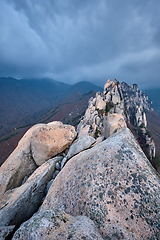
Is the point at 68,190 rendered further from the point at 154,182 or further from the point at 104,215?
the point at 154,182

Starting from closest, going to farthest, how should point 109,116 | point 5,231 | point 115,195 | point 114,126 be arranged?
point 5,231 → point 115,195 → point 114,126 → point 109,116

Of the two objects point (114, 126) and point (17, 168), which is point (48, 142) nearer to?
point (17, 168)

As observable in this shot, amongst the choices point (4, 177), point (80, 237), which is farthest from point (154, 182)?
point (4, 177)

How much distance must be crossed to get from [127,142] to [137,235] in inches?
151

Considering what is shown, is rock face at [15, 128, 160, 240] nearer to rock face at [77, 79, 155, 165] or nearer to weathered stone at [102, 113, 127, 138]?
weathered stone at [102, 113, 127, 138]

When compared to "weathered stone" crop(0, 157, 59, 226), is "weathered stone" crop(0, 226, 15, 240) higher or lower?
higher

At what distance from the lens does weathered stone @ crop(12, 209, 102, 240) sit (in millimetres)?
3135

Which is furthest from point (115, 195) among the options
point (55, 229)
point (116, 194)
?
point (55, 229)

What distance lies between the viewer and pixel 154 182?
457cm

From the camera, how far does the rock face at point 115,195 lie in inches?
148

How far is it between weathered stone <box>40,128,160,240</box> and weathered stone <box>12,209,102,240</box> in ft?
2.23

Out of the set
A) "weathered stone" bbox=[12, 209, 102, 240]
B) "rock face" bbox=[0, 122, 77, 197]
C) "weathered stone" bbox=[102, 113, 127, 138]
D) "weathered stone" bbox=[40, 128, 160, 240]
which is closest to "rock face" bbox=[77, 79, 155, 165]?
"weathered stone" bbox=[102, 113, 127, 138]

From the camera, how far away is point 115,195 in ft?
14.4

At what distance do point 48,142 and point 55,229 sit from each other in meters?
10.6
